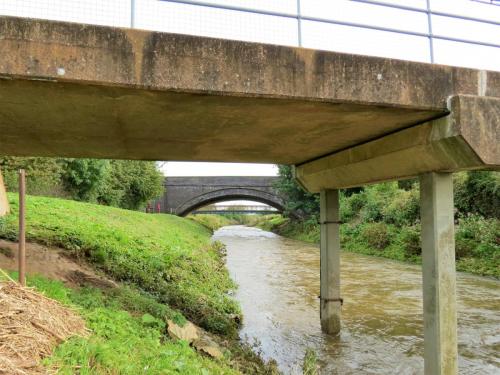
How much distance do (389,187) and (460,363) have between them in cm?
2160

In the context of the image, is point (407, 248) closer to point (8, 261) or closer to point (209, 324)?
point (209, 324)

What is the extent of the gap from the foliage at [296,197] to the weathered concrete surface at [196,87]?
94.7ft

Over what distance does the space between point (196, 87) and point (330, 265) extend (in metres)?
5.20

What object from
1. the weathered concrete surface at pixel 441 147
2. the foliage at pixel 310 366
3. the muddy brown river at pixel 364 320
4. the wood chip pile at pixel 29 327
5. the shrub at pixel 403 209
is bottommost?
the muddy brown river at pixel 364 320

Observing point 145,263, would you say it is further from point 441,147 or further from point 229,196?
point 229,196

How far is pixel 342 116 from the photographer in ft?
15.2

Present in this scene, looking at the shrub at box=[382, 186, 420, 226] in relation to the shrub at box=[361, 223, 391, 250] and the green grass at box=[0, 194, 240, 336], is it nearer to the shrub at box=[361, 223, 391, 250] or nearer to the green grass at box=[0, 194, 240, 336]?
the shrub at box=[361, 223, 391, 250]

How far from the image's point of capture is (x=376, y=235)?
912 inches

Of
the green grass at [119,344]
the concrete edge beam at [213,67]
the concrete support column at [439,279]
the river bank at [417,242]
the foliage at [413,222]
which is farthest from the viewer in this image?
the foliage at [413,222]

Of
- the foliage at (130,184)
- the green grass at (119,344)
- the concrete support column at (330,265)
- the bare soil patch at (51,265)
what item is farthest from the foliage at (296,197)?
the green grass at (119,344)

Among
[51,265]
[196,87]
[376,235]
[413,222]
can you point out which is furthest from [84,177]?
[196,87]

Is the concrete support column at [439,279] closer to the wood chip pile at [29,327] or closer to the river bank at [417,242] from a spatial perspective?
the wood chip pile at [29,327]

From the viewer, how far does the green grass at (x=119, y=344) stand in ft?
12.6

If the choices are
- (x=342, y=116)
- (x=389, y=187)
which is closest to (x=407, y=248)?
(x=389, y=187)
